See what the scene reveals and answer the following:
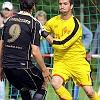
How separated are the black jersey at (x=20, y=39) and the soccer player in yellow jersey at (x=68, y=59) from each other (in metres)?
1.00

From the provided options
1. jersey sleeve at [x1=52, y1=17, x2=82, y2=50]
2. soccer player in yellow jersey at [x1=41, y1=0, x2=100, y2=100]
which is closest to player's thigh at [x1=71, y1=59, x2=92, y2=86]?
soccer player in yellow jersey at [x1=41, y1=0, x2=100, y2=100]

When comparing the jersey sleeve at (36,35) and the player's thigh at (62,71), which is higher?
the jersey sleeve at (36,35)

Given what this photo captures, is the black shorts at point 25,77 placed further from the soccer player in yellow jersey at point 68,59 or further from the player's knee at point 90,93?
the player's knee at point 90,93

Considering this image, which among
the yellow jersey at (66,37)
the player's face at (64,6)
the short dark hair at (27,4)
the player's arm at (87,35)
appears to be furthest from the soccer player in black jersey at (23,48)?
the player's arm at (87,35)

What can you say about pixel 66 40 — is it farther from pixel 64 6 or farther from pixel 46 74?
pixel 46 74

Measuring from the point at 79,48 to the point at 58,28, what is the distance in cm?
46

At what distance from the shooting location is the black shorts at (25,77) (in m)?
8.20

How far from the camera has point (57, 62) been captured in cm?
940

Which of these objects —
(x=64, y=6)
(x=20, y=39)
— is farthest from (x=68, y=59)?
(x=20, y=39)

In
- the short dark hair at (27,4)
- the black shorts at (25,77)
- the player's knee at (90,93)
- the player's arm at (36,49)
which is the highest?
the short dark hair at (27,4)

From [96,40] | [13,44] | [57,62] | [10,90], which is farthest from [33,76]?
[96,40]

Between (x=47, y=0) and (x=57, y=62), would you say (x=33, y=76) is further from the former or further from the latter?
(x=47, y=0)

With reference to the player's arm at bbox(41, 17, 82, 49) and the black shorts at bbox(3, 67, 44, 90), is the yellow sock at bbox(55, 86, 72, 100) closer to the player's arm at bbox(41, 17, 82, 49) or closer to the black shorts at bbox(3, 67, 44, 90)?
the player's arm at bbox(41, 17, 82, 49)

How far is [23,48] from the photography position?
26.8 ft
